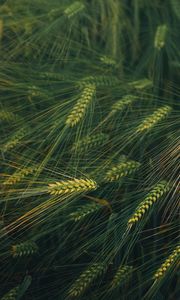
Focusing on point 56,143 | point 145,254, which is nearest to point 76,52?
point 56,143

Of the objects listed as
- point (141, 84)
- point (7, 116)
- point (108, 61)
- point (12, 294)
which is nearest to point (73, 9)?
point (108, 61)

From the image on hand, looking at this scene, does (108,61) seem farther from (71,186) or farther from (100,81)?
(71,186)

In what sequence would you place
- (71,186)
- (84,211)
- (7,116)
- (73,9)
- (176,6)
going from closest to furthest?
(71,186) → (84,211) → (7,116) → (73,9) → (176,6)

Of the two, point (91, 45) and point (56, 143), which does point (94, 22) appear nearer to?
point (91, 45)

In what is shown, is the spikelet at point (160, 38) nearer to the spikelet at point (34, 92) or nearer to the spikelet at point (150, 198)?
the spikelet at point (34, 92)

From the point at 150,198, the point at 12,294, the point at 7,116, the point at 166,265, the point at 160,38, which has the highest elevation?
the point at 160,38

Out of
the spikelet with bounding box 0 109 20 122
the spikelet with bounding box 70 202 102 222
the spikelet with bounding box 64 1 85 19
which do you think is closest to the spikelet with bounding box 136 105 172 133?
the spikelet with bounding box 70 202 102 222

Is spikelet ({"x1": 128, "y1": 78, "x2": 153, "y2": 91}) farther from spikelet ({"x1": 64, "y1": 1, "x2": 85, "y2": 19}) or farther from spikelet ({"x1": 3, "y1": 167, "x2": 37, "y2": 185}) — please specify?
spikelet ({"x1": 3, "y1": 167, "x2": 37, "y2": 185})
